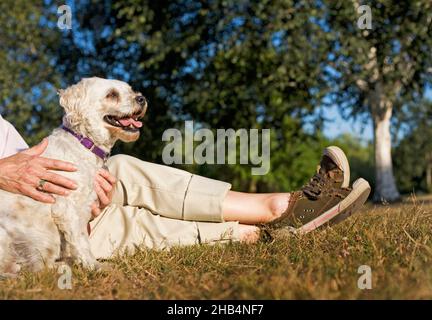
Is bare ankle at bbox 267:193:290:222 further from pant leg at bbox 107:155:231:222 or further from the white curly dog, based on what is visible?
the white curly dog

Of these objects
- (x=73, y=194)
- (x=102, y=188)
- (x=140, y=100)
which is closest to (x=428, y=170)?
(x=140, y=100)

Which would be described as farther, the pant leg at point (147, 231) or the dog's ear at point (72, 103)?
the pant leg at point (147, 231)

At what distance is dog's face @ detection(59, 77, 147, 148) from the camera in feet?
12.9

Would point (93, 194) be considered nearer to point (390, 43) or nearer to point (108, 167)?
point (108, 167)

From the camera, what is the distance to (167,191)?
4172mm

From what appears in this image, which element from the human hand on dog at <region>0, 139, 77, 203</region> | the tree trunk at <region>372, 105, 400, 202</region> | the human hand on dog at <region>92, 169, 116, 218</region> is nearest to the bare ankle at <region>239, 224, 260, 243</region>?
the human hand on dog at <region>92, 169, 116, 218</region>

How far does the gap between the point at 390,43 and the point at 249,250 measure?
33.4 feet

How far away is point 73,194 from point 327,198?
76.8 inches

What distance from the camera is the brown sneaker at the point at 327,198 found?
4094 mm

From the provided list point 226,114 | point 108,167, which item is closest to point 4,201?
point 108,167

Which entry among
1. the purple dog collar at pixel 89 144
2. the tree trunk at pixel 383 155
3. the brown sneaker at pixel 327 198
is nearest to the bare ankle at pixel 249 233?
the brown sneaker at pixel 327 198

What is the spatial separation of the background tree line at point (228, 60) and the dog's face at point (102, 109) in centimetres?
733

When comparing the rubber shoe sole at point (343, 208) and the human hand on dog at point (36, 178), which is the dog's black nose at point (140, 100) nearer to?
the human hand on dog at point (36, 178)

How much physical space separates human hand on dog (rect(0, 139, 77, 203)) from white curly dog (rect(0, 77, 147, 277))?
50 millimetres
